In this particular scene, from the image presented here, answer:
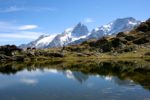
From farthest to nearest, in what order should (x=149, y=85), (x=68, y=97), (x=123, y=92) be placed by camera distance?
(x=149, y=85) → (x=123, y=92) → (x=68, y=97)

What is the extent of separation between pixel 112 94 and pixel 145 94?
6952 mm

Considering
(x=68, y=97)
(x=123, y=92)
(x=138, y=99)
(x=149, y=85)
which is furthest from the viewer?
(x=149, y=85)

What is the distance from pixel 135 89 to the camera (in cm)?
7244

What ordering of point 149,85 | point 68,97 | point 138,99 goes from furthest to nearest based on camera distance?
point 149,85, point 68,97, point 138,99

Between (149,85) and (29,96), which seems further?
(149,85)

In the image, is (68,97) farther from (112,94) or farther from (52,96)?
(112,94)

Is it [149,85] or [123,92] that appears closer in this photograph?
[123,92]

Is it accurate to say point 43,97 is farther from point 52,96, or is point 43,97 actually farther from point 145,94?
point 145,94

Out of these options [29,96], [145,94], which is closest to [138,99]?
[145,94]

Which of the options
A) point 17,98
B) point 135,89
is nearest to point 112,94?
point 135,89

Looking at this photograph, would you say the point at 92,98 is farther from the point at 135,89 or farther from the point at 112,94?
the point at 135,89

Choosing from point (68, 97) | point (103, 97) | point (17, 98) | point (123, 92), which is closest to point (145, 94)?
point (123, 92)

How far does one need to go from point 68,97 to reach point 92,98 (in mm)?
5193

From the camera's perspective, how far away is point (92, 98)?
202 ft
